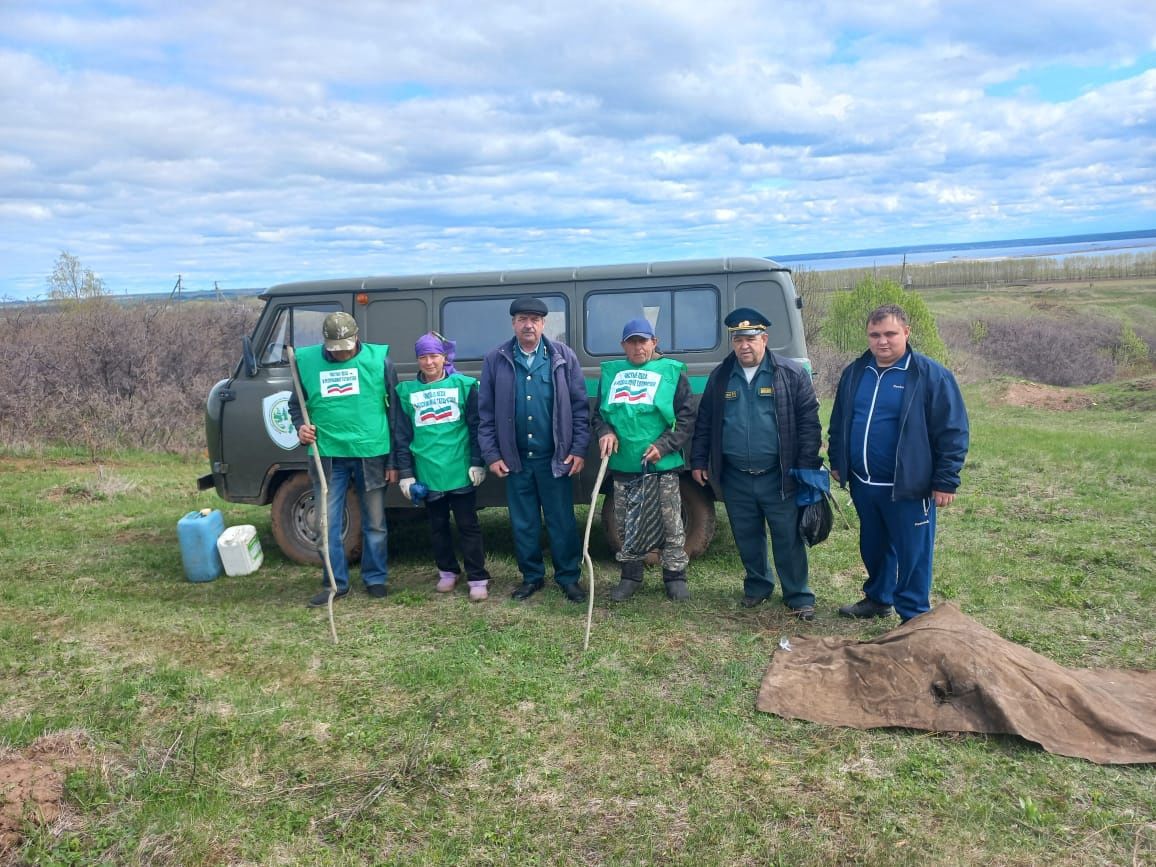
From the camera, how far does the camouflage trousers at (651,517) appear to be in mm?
5602

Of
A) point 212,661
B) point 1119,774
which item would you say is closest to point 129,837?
point 212,661

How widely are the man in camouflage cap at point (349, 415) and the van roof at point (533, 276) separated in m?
0.95

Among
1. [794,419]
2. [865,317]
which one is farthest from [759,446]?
[865,317]

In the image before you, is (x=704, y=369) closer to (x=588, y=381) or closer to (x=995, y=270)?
(x=588, y=381)

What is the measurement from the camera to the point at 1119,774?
11.2 ft

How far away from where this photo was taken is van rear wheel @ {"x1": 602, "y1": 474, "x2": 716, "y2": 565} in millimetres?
6262

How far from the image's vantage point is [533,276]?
6.36 m

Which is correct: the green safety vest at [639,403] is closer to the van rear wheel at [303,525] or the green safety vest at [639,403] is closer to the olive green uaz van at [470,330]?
the olive green uaz van at [470,330]

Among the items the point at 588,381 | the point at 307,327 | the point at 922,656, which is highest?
the point at 307,327

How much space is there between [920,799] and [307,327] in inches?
209

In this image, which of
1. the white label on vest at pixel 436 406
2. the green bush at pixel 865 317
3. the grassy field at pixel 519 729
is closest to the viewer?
the grassy field at pixel 519 729

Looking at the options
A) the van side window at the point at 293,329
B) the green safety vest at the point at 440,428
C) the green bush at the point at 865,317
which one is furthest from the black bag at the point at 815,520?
the green bush at the point at 865,317

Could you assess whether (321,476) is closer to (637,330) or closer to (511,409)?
(511,409)

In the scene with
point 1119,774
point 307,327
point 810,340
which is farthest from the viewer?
point 810,340
